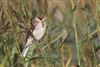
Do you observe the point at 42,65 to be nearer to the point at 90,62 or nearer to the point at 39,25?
the point at 39,25

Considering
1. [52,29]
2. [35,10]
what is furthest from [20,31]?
[35,10]

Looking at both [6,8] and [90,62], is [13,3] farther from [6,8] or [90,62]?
[90,62]

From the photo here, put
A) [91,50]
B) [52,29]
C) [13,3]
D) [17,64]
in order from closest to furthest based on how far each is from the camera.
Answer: [13,3], [91,50], [17,64], [52,29]

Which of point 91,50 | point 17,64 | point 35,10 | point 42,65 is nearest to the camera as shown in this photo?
point 91,50

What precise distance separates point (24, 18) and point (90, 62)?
62 centimetres

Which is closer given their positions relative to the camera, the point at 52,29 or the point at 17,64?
the point at 17,64

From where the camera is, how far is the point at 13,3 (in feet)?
7.22

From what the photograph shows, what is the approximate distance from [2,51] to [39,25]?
0.34 m

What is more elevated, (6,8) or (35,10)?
(6,8)

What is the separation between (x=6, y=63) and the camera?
3029mm

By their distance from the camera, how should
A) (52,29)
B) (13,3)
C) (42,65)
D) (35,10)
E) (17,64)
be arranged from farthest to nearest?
(35,10), (52,29), (42,65), (17,64), (13,3)

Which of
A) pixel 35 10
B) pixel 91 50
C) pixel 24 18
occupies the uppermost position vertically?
pixel 24 18

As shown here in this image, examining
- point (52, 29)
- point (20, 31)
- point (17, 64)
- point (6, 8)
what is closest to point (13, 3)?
point (6, 8)

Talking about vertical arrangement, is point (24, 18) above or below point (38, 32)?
above
